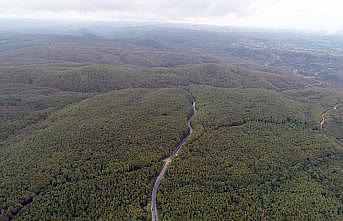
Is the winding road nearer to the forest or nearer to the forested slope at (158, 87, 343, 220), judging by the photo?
the forest

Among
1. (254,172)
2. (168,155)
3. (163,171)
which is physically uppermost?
(168,155)

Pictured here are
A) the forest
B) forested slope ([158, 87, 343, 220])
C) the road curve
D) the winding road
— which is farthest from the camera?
the winding road

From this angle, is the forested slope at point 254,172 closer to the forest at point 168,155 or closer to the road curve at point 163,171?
the forest at point 168,155

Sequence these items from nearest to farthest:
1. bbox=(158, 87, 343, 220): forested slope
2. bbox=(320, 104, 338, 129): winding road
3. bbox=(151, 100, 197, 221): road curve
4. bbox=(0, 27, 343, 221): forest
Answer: bbox=(151, 100, 197, 221): road curve → bbox=(158, 87, 343, 220): forested slope → bbox=(0, 27, 343, 221): forest → bbox=(320, 104, 338, 129): winding road

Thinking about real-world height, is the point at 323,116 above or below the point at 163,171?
above

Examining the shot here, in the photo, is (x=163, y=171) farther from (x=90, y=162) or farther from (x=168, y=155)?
(x=90, y=162)

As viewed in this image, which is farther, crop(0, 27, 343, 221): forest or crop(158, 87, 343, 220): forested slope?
crop(0, 27, 343, 221): forest

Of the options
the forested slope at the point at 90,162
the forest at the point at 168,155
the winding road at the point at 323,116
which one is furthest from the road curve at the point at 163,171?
the winding road at the point at 323,116

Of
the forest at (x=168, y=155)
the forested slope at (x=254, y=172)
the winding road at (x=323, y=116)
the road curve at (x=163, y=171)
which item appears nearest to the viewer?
the road curve at (x=163, y=171)

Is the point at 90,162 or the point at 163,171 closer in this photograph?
the point at 163,171

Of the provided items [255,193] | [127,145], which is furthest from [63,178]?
[255,193]

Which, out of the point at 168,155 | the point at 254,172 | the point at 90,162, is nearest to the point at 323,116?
the point at 254,172

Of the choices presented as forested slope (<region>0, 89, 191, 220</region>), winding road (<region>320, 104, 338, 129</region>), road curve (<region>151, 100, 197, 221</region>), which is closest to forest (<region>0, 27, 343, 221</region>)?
forested slope (<region>0, 89, 191, 220</region>)
